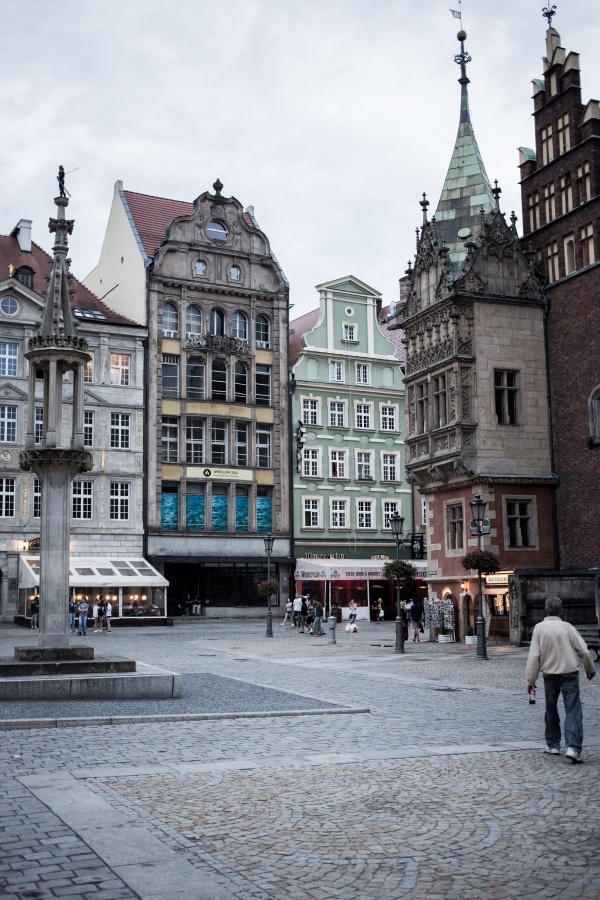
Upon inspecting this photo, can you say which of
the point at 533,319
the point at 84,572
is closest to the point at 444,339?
the point at 533,319

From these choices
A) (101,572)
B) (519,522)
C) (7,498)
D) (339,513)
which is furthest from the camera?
(339,513)

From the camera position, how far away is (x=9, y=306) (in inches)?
2057

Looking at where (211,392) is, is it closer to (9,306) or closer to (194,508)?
(194,508)

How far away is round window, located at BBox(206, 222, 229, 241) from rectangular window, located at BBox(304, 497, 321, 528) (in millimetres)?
16057

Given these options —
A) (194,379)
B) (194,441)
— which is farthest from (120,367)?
(194,441)

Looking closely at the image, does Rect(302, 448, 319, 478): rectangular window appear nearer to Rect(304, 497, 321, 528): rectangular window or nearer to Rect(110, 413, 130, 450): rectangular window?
Rect(304, 497, 321, 528): rectangular window

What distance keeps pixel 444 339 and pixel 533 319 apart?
10.3ft

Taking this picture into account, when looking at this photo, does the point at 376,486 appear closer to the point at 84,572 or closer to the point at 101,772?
the point at 84,572

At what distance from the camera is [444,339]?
3472 cm

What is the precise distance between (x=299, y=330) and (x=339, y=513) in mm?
12500

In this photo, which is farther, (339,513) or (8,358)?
(339,513)

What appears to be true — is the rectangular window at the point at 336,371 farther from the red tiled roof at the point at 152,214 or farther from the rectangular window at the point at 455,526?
the rectangular window at the point at 455,526

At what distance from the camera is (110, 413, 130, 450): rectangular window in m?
54.2

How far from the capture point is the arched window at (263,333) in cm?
5941
